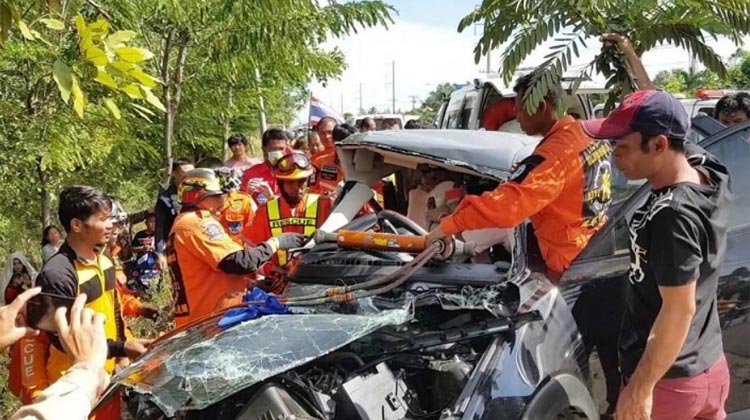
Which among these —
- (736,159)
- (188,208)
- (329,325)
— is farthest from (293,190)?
(736,159)

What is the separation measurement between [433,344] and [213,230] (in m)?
1.66

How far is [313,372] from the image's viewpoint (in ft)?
8.48

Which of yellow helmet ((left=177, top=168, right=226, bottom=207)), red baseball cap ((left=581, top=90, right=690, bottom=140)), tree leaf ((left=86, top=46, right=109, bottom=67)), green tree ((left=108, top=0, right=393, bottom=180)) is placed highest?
green tree ((left=108, top=0, right=393, bottom=180))

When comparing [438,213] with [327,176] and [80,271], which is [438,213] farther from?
[327,176]

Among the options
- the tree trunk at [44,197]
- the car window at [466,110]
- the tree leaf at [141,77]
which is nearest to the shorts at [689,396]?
the tree leaf at [141,77]

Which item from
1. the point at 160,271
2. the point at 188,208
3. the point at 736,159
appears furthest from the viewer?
the point at 160,271

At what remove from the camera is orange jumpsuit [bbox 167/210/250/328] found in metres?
3.80

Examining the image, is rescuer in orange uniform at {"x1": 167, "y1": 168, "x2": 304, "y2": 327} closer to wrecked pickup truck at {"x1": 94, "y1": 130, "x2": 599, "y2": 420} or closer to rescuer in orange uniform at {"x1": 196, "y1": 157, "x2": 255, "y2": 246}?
wrecked pickup truck at {"x1": 94, "y1": 130, "x2": 599, "y2": 420}

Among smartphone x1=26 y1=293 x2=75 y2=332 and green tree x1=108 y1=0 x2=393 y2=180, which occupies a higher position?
green tree x1=108 y1=0 x2=393 y2=180

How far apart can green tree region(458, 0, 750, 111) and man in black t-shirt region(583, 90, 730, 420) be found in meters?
0.54

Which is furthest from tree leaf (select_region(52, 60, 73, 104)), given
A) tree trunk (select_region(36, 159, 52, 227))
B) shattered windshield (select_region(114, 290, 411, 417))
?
tree trunk (select_region(36, 159, 52, 227))

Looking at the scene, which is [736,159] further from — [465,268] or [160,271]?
[160,271]

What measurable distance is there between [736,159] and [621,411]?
1536mm

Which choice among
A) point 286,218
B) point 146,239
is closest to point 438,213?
point 286,218
